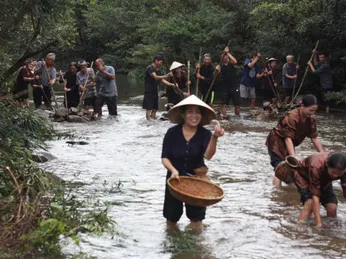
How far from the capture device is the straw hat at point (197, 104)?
20.8 ft

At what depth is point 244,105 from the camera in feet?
71.9

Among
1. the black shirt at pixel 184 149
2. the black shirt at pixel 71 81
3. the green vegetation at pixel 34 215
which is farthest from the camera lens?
the black shirt at pixel 71 81

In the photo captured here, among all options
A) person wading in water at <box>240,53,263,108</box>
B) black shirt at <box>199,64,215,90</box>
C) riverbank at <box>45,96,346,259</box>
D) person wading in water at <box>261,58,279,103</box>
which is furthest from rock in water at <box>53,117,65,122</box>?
person wading in water at <box>261,58,279,103</box>

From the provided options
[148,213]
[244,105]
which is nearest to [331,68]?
[244,105]

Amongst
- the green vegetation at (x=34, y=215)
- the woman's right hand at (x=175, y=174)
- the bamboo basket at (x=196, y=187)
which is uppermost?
the woman's right hand at (x=175, y=174)

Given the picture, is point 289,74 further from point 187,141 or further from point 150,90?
point 187,141

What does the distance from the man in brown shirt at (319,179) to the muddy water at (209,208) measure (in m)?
0.21

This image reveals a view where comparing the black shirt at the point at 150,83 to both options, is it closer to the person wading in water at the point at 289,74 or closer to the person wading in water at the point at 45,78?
the person wading in water at the point at 45,78

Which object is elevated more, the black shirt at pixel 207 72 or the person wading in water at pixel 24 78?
the black shirt at pixel 207 72

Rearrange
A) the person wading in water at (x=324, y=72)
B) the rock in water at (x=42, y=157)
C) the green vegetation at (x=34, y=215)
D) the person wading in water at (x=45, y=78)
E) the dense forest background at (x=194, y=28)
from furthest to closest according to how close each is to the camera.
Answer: the person wading in water at (x=324, y=72), the person wading in water at (x=45, y=78), the rock in water at (x=42, y=157), the dense forest background at (x=194, y=28), the green vegetation at (x=34, y=215)

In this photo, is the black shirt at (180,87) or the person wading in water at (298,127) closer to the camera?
the person wading in water at (298,127)

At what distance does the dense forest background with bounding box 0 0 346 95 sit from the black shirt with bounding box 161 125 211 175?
11.1 feet

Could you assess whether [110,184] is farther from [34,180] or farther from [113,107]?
[113,107]

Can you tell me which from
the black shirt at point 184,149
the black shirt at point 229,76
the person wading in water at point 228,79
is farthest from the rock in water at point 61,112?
the black shirt at point 184,149
